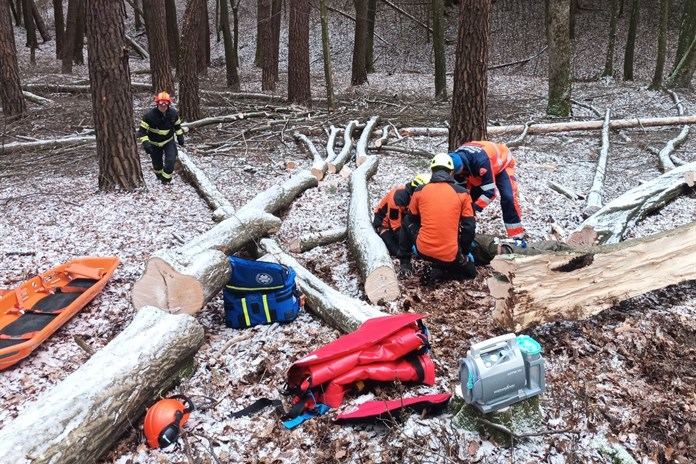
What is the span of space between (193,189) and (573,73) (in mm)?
17501

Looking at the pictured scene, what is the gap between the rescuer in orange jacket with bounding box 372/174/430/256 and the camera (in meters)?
6.10

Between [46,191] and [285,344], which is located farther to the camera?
[46,191]

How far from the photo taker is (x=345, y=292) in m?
5.39

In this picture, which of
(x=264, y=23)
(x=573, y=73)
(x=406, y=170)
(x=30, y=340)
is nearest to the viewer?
(x=30, y=340)

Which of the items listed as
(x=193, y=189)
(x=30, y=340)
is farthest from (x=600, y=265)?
(x=193, y=189)

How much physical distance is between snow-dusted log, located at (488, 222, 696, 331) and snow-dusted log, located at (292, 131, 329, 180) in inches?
183

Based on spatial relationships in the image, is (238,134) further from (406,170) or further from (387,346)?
(387,346)

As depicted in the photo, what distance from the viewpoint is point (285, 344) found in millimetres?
4527

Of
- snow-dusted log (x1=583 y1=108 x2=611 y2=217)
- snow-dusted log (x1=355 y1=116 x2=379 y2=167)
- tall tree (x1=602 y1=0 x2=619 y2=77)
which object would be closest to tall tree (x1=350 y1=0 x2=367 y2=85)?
snow-dusted log (x1=355 y1=116 x2=379 y2=167)

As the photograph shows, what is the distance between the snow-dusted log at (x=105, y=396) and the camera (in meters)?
2.92

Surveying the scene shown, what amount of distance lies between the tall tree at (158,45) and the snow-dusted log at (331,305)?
9.20 metres

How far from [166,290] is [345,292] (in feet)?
5.95

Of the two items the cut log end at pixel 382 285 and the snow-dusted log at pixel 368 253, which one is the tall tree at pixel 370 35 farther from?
the cut log end at pixel 382 285

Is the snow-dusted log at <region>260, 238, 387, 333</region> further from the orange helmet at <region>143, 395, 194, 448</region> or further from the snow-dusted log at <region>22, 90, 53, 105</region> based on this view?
the snow-dusted log at <region>22, 90, 53, 105</region>
